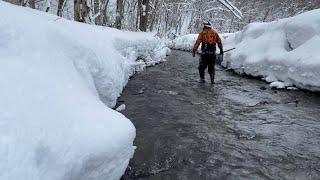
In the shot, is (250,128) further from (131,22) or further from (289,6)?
(289,6)

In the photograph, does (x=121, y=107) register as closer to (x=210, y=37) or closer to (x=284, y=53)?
(x=210, y=37)

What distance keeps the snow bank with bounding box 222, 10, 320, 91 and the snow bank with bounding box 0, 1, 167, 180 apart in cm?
677

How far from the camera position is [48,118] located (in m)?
2.48

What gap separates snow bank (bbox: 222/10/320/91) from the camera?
884 cm

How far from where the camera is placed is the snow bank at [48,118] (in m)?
2.15

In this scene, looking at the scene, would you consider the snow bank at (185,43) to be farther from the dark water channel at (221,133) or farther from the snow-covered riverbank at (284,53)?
the dark water channel at (221,133)

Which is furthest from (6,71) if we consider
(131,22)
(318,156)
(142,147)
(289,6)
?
(289,6)

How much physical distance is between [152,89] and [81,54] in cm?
431

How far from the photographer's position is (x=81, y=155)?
2.44 meters

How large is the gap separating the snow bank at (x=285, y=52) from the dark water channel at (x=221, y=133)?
63cm

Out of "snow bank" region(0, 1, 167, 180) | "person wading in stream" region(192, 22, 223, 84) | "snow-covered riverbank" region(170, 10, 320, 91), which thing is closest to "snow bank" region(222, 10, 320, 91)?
"snow-covered riverbank" region(170, 10, 320, 91)

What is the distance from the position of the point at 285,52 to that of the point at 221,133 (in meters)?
6.11

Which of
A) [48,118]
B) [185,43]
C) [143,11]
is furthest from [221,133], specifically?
[185,43]

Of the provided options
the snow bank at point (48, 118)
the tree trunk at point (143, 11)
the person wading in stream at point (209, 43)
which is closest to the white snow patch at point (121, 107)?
the snow bank at point (48, 118)
